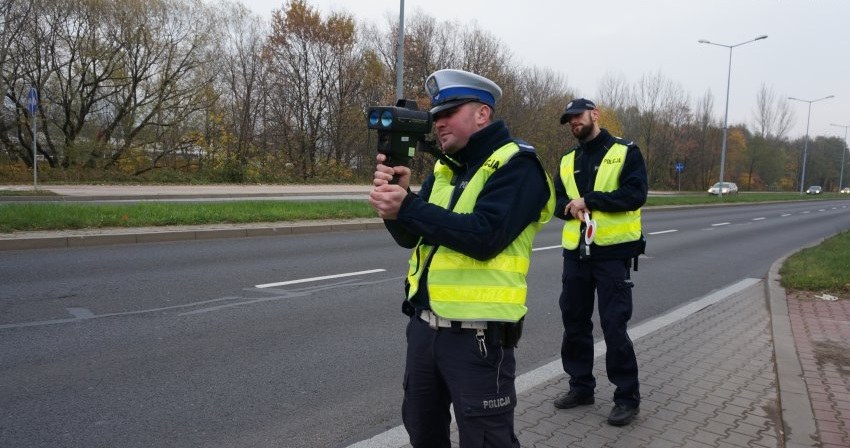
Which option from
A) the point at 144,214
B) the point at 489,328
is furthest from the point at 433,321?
the point at 144,214

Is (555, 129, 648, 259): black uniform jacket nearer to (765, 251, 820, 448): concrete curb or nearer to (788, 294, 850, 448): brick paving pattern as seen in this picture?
(765, 251, 820, 448): concrete curb

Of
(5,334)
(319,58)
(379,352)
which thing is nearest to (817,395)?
(379,352)

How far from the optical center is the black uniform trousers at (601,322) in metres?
3.61

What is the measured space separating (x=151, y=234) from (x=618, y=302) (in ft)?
30.2

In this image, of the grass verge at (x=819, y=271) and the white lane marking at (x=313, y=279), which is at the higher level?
the grass verge at (x=819, y=271)

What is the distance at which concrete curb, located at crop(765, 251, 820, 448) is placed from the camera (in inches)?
140

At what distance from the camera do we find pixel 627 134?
58.2 m

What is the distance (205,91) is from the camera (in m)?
30.8

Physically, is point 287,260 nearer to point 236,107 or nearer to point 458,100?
point 458,100

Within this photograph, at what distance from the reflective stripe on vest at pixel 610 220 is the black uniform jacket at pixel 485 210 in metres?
1.63

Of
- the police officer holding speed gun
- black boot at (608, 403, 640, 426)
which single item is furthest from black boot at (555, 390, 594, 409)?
the police officer holding speed gun

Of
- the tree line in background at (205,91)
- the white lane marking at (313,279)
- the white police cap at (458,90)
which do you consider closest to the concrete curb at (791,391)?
the white police cap at (458,90)

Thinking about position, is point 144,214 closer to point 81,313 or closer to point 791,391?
point 81,313

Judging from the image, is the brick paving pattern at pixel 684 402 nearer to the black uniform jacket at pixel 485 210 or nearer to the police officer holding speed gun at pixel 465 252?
the police officer holding speed gun at pixel 465 252
